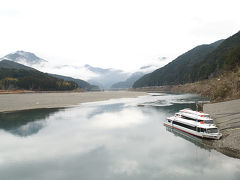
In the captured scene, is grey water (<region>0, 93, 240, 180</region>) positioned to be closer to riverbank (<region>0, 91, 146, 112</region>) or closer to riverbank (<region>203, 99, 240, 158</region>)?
riverbank (<region>203, 99, 240, 158</region>)

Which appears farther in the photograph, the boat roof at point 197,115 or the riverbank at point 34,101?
the riverbank at point 34,101

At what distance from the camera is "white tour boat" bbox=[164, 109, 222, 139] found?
27.1 metres

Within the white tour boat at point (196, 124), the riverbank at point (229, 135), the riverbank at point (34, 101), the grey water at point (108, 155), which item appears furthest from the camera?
the riverbank at point (34, 101)

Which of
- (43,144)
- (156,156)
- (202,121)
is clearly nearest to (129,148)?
(156,156)

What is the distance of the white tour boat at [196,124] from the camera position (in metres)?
27.1

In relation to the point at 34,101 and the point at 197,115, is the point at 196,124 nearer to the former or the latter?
the point at 197,115

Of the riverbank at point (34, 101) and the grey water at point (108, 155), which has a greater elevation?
the riverbank at point (34, 101)

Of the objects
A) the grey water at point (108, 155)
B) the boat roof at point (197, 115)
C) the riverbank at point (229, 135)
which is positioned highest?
the boat roof at point (197, 115)

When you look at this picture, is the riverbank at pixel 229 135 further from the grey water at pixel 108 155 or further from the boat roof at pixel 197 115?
the boat roof at pixel 197 115

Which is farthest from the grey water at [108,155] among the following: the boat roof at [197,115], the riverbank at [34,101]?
the riverbank at [34,101]

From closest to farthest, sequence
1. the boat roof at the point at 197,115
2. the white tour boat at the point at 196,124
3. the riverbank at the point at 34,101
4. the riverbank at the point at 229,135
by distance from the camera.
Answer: the riverbank at the point at 229,135, the white tour boat at the point at 196,124, the boat roof at the point at 197,115, the riverbank at the point at 34,101

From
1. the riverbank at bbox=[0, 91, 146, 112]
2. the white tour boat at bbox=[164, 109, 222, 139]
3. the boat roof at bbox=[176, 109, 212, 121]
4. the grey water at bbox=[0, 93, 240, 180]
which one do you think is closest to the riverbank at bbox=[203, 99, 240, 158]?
the grey water at bbox=[0, 93, 240, 180]

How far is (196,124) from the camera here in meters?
30.6

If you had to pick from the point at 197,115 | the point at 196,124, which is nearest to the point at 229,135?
the point at 196,124
